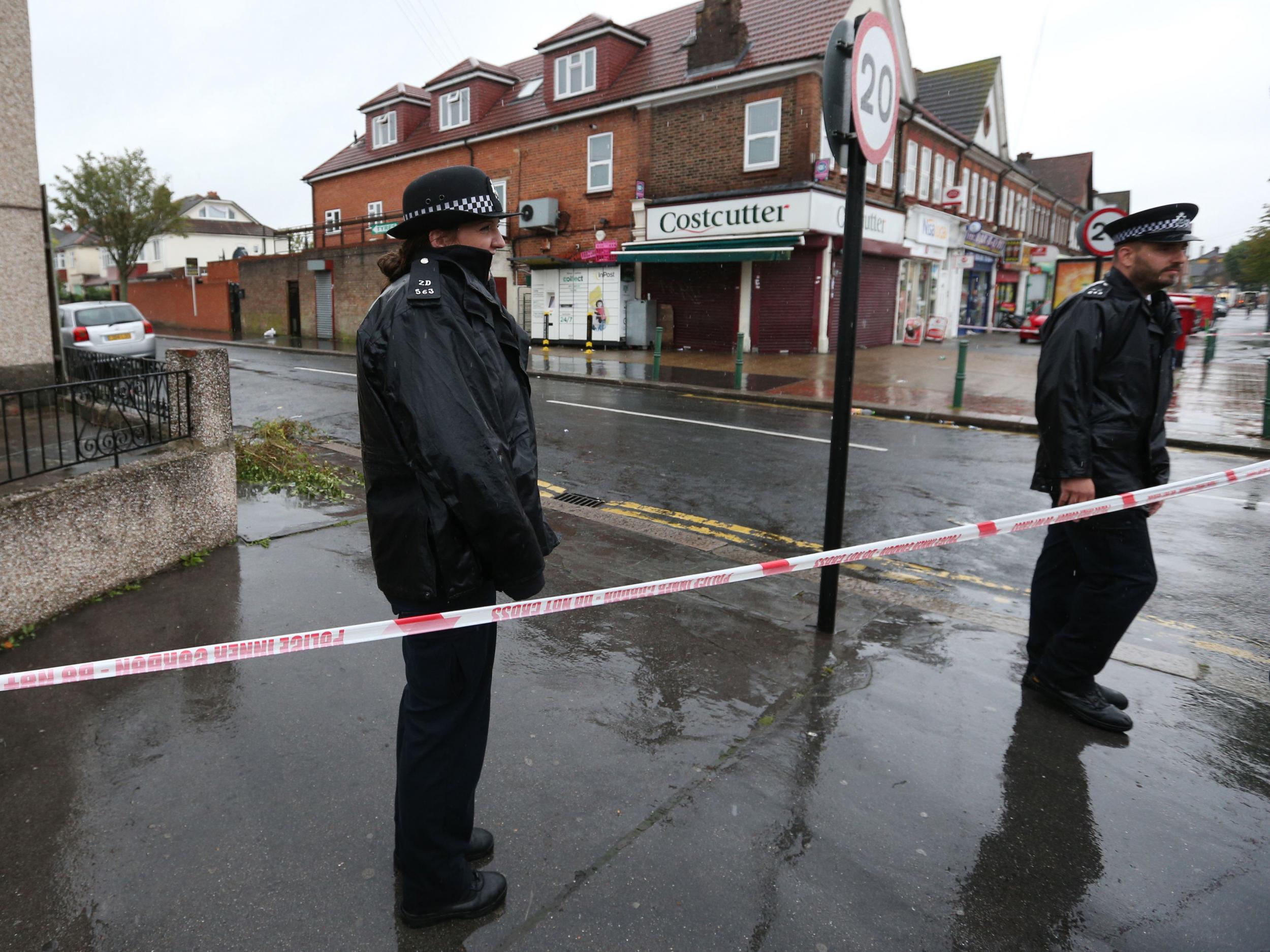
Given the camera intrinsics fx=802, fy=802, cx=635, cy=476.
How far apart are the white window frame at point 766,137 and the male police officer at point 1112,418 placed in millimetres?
18962

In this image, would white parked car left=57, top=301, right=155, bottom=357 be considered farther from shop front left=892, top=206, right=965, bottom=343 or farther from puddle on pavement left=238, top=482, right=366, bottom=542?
shop front left=892, top=206, right=965, bottom=343

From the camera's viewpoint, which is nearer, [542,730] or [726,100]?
[542,730]

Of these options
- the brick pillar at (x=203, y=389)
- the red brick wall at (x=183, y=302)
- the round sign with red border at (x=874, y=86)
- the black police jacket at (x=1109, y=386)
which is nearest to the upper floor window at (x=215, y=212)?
the red brick wall at (x=183, y=302)

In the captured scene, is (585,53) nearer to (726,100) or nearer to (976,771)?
(726,100)

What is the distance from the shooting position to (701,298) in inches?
922

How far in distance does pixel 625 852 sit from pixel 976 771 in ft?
4.66

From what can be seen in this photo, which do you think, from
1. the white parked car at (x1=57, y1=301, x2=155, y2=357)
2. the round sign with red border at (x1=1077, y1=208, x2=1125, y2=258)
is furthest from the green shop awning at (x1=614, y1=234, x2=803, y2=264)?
the white parked car at (x1=57, y1=301, x2=155, y2=357)

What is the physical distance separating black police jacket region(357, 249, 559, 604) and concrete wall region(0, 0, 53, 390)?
6138 mm

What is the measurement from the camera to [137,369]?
5719 millimetres

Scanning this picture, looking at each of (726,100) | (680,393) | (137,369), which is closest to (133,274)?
(726,100)

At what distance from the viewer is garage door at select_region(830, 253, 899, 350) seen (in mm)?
23781

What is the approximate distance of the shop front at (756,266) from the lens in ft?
68.1

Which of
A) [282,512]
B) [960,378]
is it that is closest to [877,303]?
[960,378]

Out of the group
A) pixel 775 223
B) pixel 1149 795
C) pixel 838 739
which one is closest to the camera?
pixel 1149 795
